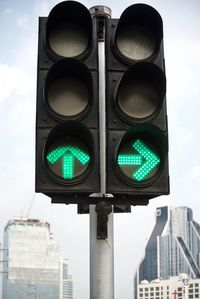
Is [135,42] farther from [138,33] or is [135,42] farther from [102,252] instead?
[102,252]

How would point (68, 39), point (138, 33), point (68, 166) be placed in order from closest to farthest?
1. point (68, 166)
2. point (68, 39)
3. point (138, 33)

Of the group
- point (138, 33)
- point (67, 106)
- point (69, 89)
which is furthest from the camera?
point (138, 33)

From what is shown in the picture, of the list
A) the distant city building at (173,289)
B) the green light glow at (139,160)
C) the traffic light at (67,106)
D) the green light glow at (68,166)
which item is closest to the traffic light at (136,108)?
the green light glow at (139,160)

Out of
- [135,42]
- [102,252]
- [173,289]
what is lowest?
[102,252]

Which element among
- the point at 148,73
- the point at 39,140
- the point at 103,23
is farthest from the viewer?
the point at 103,23

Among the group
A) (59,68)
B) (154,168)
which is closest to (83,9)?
(59,68)

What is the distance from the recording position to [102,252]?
400 cm

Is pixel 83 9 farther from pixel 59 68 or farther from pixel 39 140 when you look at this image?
pixel 39 140

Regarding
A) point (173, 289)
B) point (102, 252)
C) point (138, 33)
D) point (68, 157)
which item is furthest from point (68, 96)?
point (173, 289)

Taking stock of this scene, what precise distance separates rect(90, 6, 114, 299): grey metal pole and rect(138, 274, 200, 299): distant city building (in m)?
169

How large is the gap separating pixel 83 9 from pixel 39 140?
0.94m

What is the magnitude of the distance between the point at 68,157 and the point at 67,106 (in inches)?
12.9

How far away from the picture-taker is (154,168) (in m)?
3.85

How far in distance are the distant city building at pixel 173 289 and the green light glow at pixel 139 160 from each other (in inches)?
6672
